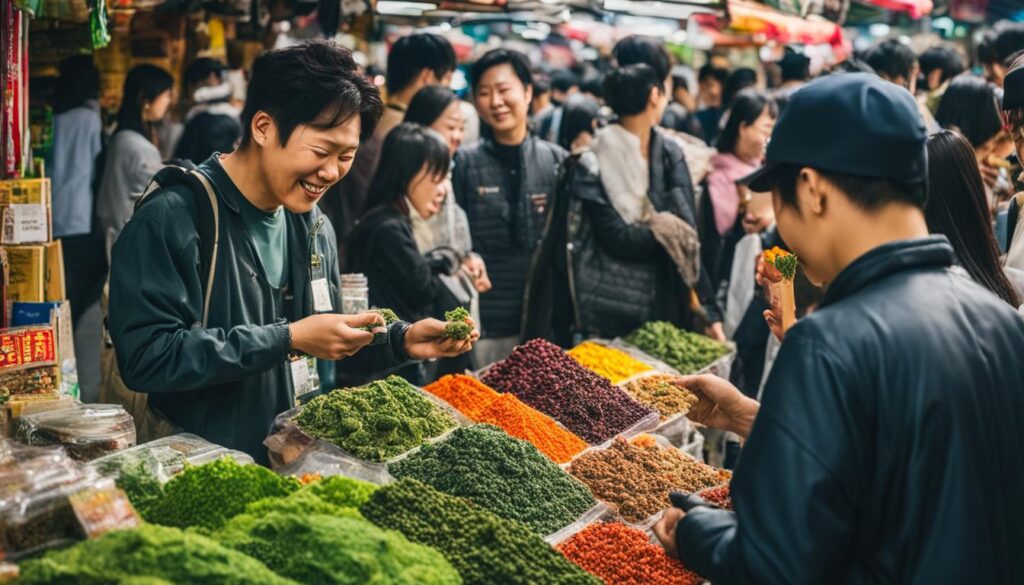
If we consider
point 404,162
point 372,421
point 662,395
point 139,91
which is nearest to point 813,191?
point 372,421

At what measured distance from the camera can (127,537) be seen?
6.45ft

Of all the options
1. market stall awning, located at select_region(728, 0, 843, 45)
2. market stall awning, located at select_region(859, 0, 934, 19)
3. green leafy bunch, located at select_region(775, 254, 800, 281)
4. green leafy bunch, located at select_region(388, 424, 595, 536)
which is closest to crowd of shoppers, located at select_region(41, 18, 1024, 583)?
green leafy bunch, located at select_region(775, 254, 800, 281)

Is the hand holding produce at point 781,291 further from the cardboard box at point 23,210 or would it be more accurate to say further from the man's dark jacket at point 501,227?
the cardboard box at point 23,210

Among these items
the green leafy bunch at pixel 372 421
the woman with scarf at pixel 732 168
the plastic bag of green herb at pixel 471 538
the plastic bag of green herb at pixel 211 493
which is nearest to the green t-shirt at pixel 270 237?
the green leafy bunch at pixel 372 421

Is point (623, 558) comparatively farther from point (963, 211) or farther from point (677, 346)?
point (677, 346)

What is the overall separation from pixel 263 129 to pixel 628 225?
278 cm

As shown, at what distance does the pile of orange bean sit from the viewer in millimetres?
2666

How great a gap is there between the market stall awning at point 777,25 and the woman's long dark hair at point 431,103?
2887mm

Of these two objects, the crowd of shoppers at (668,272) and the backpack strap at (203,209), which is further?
the backpack strap at (203,209)

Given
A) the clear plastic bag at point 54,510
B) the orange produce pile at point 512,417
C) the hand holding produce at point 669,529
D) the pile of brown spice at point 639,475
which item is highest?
the hand holding produce at point 669,529

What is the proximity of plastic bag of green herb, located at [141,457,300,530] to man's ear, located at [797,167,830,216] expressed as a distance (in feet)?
4.36

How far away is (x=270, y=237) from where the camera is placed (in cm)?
310

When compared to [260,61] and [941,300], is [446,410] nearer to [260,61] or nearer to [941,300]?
[260,61]

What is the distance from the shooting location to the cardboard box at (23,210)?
4027mm
